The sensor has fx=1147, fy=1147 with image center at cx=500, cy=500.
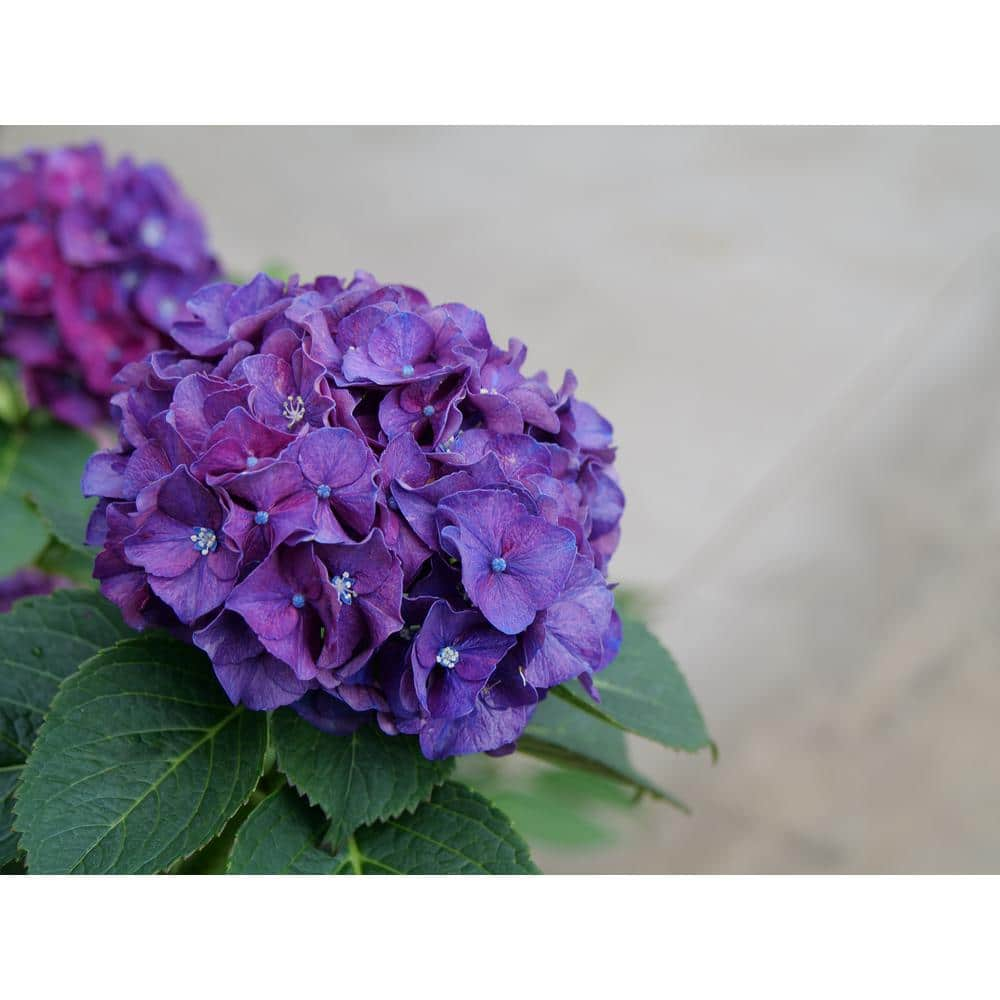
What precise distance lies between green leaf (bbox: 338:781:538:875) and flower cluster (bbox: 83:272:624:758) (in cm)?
7

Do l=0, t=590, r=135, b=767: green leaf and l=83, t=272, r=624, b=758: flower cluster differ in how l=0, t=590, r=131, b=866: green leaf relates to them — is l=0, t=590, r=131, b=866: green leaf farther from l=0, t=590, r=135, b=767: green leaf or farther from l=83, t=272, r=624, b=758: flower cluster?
l=83, t=272, r=624, b=758: flower cluster

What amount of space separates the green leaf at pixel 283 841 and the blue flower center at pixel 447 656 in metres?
0.15

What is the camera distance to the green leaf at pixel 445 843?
665 millimetres

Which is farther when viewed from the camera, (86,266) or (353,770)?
(86,266)

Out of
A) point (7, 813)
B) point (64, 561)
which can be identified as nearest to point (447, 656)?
point (7, 813)

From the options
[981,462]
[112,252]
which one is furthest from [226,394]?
[981,462]

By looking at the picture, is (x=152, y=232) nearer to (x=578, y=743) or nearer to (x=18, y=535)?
(x=18, y=535)

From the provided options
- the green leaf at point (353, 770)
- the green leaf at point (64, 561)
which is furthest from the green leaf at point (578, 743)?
the green leaf at point (64, 561)

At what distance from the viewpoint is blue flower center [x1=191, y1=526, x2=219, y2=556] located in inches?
22.7

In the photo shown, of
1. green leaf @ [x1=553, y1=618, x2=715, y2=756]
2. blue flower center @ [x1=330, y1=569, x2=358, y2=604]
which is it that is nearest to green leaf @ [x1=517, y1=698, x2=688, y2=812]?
green leaf @ [x1=553, y1=618, x2=715, y2=756]

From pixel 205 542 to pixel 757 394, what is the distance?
2.67 m

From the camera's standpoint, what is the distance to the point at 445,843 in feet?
2.22

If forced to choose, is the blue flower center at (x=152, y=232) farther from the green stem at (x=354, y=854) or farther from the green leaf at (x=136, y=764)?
the green stem at (x=354, y=854)

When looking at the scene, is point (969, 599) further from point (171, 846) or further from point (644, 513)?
point (171, 846)
